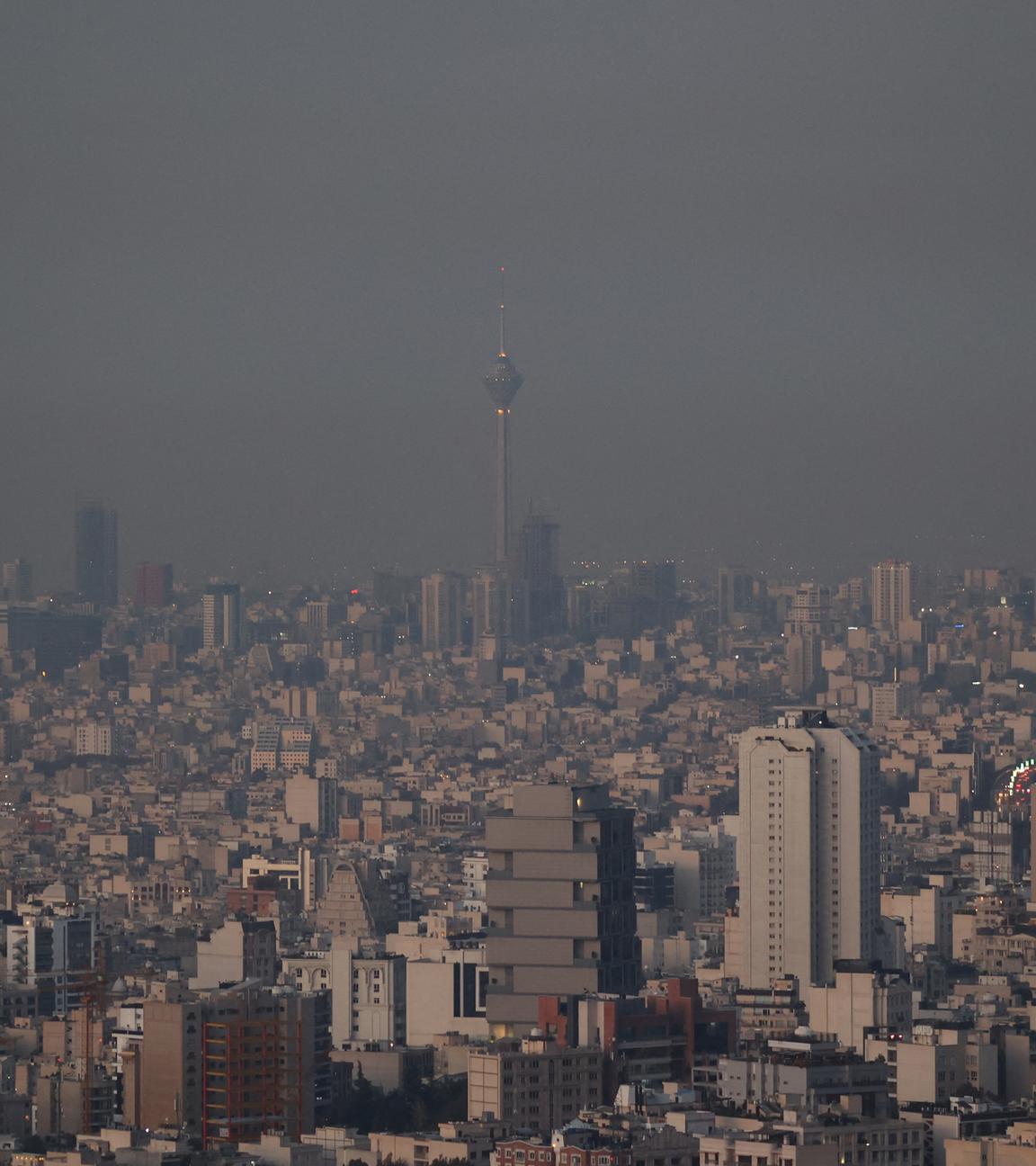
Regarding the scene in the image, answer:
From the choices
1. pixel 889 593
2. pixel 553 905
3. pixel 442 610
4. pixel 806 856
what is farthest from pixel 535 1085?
pixel 442 610

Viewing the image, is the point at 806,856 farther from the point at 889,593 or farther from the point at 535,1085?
the point at 889,593

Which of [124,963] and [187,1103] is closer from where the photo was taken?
[187,1103]

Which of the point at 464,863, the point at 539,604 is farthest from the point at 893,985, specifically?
the point at 539,604

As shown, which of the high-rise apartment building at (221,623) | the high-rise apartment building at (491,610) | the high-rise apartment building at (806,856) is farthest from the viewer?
the high-rise apartment building at (491,610)

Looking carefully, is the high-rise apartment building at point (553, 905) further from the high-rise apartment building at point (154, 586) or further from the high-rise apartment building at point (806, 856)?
the high-rise apartment building at point (154, 586)

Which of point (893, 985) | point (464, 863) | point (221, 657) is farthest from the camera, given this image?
point (221, 657)

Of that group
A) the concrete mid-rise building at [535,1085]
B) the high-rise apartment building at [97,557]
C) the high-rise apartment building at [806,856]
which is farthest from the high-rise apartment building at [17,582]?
the concrete mid-rise building at [535,1085]

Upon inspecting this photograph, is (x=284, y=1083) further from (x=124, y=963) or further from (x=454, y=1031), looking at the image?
Answer: (x=124, y=963)
